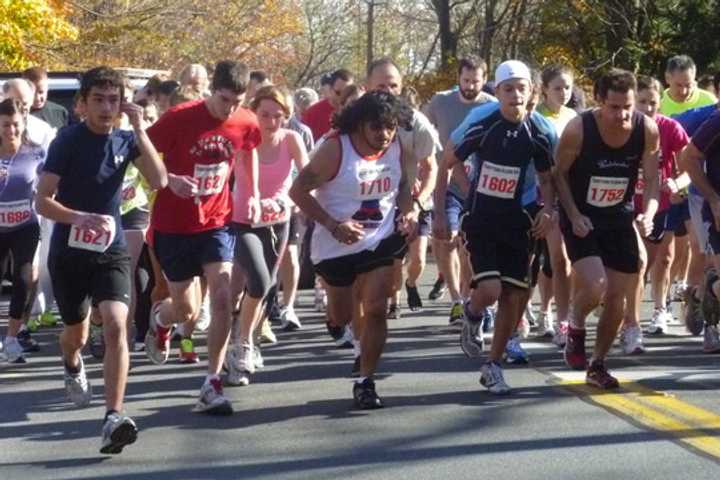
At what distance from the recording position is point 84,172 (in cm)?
809

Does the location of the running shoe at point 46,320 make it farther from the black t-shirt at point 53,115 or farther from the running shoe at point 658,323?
the running shoe at point 658,323

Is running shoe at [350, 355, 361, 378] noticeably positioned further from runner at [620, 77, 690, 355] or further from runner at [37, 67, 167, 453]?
runner at [37, 67, 167, 453]

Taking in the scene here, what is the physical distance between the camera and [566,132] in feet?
30.9

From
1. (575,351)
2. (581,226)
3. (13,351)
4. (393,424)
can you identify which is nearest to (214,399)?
(393,424)

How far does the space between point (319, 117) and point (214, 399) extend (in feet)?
18.8

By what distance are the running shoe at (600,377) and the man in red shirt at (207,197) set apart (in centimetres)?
215

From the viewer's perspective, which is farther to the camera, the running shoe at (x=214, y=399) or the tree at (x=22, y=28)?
the tree at (x=22, y=28)

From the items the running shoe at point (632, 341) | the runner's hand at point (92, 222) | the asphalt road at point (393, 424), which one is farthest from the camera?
the running shoe at point (632, 341)

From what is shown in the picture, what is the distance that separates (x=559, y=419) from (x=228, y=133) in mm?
2545

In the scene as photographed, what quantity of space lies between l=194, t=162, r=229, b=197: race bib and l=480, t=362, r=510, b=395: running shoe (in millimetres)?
1863

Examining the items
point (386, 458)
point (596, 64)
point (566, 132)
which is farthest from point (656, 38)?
point (386, 458)

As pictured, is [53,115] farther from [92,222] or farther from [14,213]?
[92,222]

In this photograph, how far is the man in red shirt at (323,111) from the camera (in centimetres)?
1392

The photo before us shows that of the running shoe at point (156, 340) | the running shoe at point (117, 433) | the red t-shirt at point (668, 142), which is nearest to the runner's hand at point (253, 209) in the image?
the running shoe at point (156, 340)
